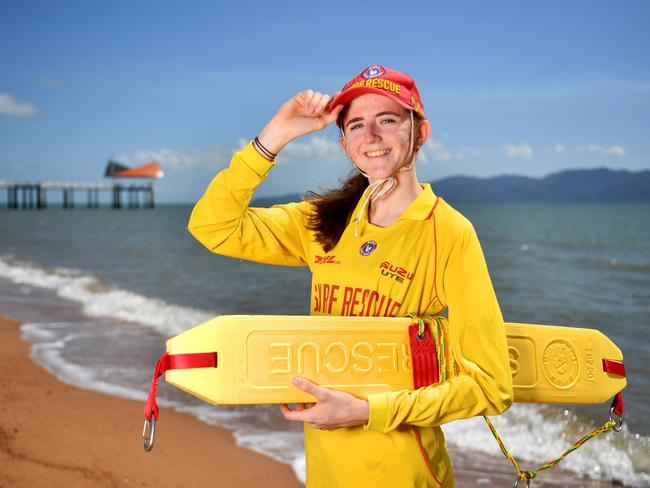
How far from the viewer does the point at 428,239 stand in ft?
6.48

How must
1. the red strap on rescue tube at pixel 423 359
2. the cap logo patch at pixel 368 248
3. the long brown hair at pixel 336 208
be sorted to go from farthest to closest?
the long brown hair at pixel 336 208 → the cap logo patch at pixel 368 248 → the red strap on rescue tube at pixel 423 359

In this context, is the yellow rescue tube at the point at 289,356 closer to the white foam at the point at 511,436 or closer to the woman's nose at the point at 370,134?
the woman's nose at the point at 370,134

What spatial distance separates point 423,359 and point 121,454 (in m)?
3.60

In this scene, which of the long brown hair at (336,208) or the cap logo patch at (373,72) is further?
the long brown hair at (336,208)

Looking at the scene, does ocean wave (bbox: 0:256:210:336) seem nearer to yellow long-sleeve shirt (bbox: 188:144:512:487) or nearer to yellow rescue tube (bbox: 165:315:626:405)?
yellow long-sleeve shirt (bbox: 188:144:512:487)

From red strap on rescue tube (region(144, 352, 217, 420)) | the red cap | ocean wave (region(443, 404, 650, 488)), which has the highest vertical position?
the red cap

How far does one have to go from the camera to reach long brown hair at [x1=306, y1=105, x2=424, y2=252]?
217 centimetres

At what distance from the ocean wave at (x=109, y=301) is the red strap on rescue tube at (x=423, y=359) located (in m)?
8.67

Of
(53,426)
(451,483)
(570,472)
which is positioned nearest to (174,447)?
(53,426)

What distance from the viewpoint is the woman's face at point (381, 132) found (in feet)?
6.65

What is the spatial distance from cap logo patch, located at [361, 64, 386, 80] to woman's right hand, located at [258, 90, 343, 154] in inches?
4.9

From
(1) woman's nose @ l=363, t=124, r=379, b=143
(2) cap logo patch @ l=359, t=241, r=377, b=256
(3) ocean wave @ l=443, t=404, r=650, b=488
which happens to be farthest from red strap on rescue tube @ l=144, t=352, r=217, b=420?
(3) ocean wave @ l=443, t=404, r=650, b=488

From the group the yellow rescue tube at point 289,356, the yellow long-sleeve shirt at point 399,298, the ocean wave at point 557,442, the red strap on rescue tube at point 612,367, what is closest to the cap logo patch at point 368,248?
the yellow long-sleeve shirt at point 399,298

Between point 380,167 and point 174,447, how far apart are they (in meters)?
3.81
